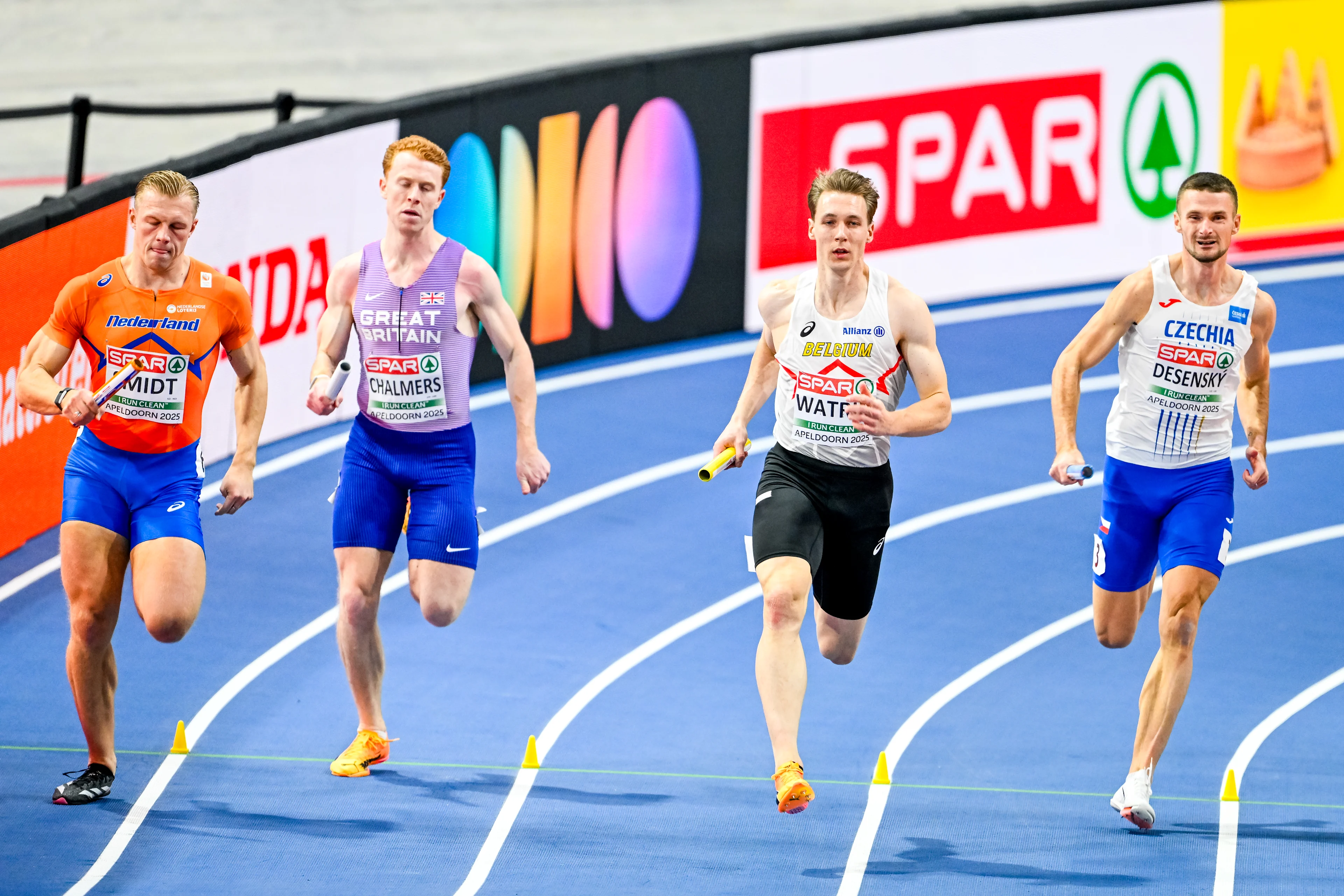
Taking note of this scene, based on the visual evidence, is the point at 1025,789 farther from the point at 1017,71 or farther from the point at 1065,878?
the point at 1017,71

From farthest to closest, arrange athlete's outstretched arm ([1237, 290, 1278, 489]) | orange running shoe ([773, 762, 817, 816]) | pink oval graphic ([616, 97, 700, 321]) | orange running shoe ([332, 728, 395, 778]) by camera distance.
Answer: pink oval graphic ([616, 97, 700, 321]) → orange running shoe ([332, 728, 395, 778]) → athlete's outstretched arm ([1237, 290, 1278, 489]) → orange running shoe ([773, 762, 817, 816])

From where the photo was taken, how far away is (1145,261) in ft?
58.2

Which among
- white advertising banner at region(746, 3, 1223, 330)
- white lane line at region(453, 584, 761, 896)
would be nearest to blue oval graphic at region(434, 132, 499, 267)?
white advertising banner at region(746, 3, 1223, 330)

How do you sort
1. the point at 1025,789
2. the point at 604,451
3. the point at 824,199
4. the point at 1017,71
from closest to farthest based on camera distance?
the point at 824,199 < the point at 1025,789 < the point at 604,451 < the point at 1017,71

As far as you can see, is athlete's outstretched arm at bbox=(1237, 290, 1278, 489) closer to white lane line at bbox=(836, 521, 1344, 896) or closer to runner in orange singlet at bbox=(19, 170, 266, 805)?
white lane line at bbox=(836, 521, 1344, 896)

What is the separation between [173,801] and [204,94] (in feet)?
51.2

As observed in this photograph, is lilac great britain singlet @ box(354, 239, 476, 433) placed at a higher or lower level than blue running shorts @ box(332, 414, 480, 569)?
higher

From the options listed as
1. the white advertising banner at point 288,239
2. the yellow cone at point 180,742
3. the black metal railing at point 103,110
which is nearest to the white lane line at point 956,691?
the yellow cone at point 180,742

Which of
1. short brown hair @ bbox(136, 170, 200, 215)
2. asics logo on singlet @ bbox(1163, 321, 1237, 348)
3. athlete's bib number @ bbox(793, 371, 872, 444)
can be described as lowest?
athlete's bib number @ bbox(793, 371, 872, 444)

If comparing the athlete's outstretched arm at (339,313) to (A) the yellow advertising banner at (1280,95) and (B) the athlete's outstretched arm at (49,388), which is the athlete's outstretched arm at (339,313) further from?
(A) the yellow advertising banner at (1280,95)

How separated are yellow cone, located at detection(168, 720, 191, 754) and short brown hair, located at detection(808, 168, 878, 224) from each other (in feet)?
13.1

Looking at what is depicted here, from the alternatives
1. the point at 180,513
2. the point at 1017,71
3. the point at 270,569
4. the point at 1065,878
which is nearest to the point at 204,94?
the point at 1017,71

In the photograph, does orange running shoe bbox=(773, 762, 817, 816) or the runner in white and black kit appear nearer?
orange running shoe bbox=(773, 762, 817, 816)

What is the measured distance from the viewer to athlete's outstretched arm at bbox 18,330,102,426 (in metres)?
8.21
